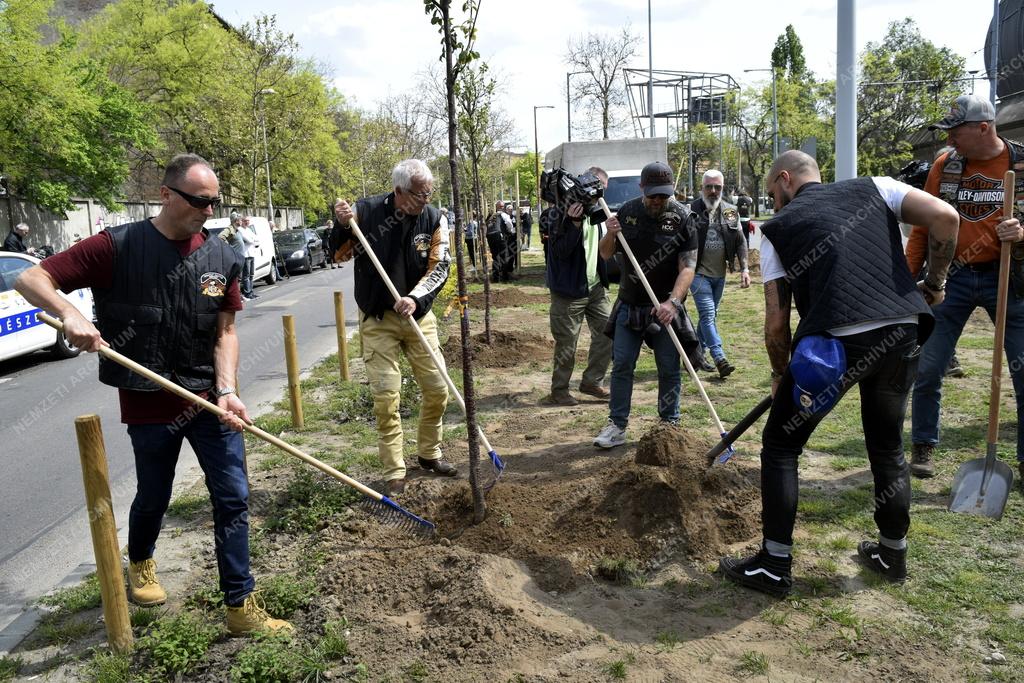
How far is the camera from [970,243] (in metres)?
4.70

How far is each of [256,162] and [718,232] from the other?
1413 inches

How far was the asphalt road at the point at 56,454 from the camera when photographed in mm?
4426

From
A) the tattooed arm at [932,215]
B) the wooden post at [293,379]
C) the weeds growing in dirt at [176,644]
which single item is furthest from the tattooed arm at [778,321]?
the wooden post at [293,379]

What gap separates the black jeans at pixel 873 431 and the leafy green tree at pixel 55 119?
2402 centimetres

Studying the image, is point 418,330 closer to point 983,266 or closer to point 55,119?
point 983,266

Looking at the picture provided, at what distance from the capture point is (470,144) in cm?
1020

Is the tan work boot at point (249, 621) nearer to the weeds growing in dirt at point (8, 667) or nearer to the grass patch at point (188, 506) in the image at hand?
the weeds growing in dirt at point (8, 667)

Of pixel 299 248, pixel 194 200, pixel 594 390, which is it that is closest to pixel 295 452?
pixel 194 200

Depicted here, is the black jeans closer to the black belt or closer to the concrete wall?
the black belt

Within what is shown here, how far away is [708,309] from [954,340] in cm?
355

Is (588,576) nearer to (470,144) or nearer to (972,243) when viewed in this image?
(972,243)

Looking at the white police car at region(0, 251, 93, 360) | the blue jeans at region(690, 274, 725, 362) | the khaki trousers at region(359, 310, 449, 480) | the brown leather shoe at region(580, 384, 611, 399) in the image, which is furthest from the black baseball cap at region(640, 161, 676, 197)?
the white police car at region(0, 251, 93, 360)

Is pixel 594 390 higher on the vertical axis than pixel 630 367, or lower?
lower

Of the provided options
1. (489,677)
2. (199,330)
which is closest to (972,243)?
(489,677)
